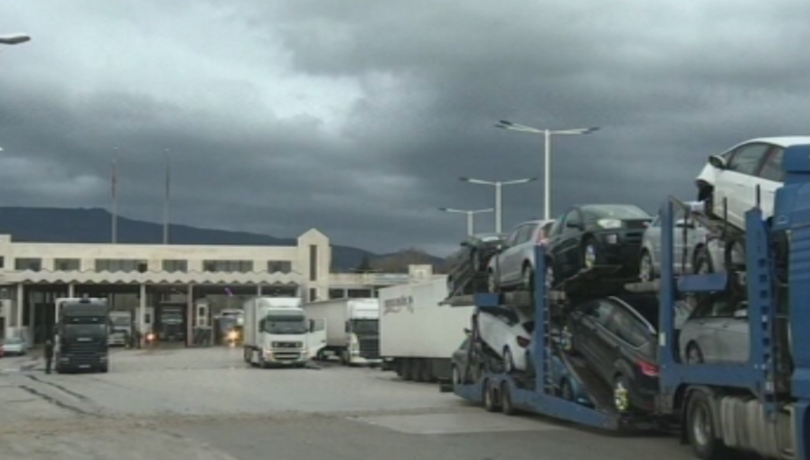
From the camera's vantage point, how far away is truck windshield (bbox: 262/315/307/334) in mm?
49375

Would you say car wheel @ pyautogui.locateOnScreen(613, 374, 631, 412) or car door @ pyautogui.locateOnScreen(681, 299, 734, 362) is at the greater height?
car door @ pyautogui.locateOnScreen(681, 299, 734, 362)

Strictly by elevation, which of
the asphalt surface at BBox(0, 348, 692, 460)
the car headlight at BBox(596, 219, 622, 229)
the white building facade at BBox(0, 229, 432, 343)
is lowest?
the asphalt surface at BBox(0, 348, 692, 460)

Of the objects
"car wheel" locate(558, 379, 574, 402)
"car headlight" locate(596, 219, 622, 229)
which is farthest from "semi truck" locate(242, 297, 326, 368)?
"car headlight" locate(596, 219, 622, 229)

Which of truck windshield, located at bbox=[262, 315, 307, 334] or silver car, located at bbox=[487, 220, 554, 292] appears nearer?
silver car, located at bbox=[487, 220, 554, 292]

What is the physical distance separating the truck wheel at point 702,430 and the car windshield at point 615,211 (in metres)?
4.17

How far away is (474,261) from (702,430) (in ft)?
35.6

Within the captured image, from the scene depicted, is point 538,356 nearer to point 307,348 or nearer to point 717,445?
point 717,445

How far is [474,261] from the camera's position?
2436 cm

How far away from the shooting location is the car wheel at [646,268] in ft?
52.2

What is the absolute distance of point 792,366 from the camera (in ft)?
38.9

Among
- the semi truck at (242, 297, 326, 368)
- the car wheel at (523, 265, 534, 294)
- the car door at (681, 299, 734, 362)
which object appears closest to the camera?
the car door at (681, 299, 734, 362)

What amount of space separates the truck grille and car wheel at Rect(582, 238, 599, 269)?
33.4 m

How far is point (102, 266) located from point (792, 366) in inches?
3969

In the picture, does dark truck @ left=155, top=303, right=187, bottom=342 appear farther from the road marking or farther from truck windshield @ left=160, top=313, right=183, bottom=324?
the road marking
